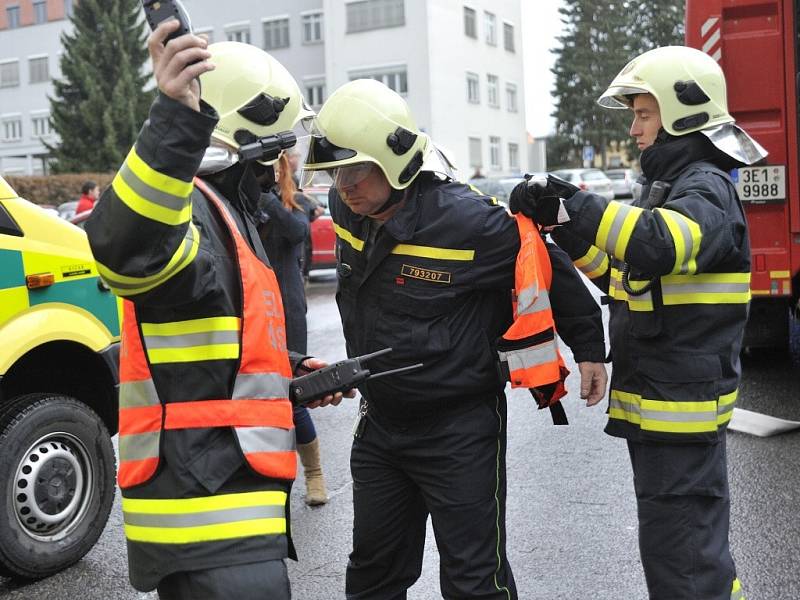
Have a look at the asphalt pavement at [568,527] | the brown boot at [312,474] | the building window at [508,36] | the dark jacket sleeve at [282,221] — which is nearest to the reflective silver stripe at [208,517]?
the asphalt pavement at [568,527]

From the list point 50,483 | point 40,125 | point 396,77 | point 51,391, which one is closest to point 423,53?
point 396,77

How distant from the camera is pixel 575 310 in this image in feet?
10.2

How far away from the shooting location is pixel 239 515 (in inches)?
87.4

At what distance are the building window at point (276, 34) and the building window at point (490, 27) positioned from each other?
1039 cm

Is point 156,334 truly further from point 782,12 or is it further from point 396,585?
point 782,12

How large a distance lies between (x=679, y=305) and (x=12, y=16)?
219 ft

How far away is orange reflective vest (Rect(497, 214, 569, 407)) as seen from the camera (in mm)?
2902

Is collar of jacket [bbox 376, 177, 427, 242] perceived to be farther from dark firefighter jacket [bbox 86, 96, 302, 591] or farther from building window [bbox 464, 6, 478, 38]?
building window [bbox 464, 6, 478, 38]

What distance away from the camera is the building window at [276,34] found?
51656mm

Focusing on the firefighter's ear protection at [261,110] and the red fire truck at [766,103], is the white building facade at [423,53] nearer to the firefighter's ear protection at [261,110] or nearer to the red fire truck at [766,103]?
the red fire truck at [766,103]

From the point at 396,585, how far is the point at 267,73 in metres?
1.62

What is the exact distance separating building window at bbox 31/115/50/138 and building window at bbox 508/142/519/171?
27749mm

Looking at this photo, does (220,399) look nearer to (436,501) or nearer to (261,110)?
(261,110)

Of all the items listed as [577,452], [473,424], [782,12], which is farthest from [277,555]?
[782,12]
